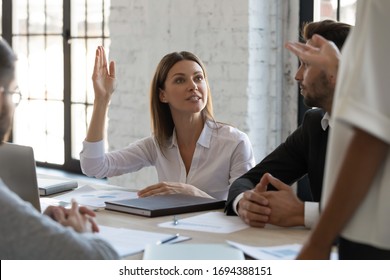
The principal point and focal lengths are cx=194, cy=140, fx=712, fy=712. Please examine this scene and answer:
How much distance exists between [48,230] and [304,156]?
4.64ft

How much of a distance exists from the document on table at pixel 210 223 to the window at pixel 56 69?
3.06 m

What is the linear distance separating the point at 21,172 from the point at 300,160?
104cm

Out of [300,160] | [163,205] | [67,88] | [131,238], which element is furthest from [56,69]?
[131,238]

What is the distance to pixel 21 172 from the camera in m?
2.25

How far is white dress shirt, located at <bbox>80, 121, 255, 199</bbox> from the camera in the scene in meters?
3.07

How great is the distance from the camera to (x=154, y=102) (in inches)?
130

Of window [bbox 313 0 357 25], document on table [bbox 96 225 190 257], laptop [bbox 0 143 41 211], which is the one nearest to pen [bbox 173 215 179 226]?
document on table [bbox 96 225 190 257]

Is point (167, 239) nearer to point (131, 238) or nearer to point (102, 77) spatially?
point (131, 238)

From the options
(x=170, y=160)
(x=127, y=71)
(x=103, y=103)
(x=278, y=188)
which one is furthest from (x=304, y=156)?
(x=127, y=71)

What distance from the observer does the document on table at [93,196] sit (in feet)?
8.51

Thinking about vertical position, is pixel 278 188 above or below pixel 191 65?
below

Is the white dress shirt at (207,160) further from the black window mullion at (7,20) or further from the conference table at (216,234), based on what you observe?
the black window mullion at (7,20)

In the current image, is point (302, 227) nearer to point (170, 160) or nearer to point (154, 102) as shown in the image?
point (170, 160)
